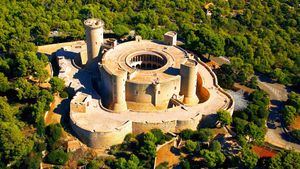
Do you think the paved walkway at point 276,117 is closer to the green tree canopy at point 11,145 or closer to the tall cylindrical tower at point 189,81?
the tall cylindrical tower at point 189,81

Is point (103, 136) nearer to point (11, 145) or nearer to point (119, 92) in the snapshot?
point (119, 92)

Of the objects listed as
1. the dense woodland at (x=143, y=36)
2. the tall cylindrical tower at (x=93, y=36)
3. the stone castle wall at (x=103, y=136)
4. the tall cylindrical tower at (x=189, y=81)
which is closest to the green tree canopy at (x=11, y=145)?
the dense woodland at (x=143, y=36)

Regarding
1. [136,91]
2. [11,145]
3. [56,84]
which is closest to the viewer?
[11,145]

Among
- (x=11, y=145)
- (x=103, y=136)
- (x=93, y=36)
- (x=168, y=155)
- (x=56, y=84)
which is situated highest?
(x=93, y=36)

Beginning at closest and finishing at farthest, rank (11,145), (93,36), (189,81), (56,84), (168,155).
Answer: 1. (11,145)
2. (168,155)
3. (189,81)
4. (56,84)
5. (93,36)

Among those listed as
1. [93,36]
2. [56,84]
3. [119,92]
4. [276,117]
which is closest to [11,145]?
[56,84]
